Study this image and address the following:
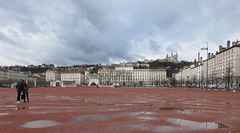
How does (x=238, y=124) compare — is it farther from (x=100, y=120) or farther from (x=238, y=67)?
(x=238, y=67)

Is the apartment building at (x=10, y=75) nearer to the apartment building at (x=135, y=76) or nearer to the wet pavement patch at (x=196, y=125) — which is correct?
the apartment building at (x=135, y=76)

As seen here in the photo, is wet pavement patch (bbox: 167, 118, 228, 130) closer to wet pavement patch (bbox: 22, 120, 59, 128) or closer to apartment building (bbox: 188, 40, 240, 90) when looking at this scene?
wet pavement patch (bbox: 22, 120, 59, 128)

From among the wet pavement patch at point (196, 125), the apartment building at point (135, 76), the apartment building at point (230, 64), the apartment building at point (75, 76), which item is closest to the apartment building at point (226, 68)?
the apartment building at point (230, 64)

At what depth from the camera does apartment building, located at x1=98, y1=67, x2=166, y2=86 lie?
16012 centimetres

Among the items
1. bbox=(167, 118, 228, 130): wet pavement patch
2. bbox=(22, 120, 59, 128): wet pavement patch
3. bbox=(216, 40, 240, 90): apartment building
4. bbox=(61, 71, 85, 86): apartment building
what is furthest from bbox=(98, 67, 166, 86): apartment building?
bbox=(22, 120, 59, 128): wet pavement patch

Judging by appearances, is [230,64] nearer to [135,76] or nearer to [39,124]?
[39,124]

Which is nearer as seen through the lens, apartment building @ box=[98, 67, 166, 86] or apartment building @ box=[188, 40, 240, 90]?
apartment building @ box=[188, 40, 240, 90]

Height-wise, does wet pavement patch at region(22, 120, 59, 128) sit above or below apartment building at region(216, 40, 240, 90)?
below

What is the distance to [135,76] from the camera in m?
165

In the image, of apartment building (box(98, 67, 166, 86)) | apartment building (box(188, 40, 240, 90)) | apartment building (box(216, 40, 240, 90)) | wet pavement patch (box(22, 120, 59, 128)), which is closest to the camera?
wet pavement patch (box(22, 120, 59, 128))

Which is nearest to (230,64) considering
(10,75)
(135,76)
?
(135,76)

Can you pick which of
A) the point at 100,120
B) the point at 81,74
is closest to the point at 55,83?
the point at 81,74

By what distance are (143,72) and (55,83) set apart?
260 feet

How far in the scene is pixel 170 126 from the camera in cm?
775
